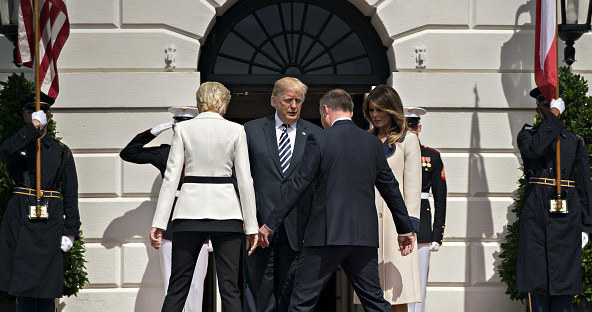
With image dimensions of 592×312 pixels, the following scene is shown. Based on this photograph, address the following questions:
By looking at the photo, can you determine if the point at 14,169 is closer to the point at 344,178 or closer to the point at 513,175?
the point at 344,178

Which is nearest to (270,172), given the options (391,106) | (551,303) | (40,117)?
(391,106)

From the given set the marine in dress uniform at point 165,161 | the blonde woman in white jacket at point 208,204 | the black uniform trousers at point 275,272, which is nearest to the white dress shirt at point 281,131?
the blonde woman in white jacket at point 208,204

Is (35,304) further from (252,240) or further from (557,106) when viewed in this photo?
(557,106)

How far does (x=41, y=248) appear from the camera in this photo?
25.4 ft

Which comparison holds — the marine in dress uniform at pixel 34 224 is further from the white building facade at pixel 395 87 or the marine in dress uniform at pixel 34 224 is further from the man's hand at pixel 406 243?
the man's hand at pixel 406 243

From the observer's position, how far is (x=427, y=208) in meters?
8.52

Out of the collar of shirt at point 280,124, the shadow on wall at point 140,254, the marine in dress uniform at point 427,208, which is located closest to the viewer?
the collar of shirt at point 280,124

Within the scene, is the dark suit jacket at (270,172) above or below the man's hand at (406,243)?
above

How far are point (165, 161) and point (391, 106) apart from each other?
2.51 m

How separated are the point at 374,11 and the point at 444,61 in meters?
0.91

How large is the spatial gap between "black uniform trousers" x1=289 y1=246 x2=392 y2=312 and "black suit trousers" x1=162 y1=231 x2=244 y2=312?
1.56ft

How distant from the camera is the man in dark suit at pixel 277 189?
7.16 metres

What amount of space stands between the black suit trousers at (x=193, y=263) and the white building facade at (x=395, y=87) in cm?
286

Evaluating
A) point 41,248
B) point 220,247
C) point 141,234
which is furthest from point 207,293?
point 220,247
